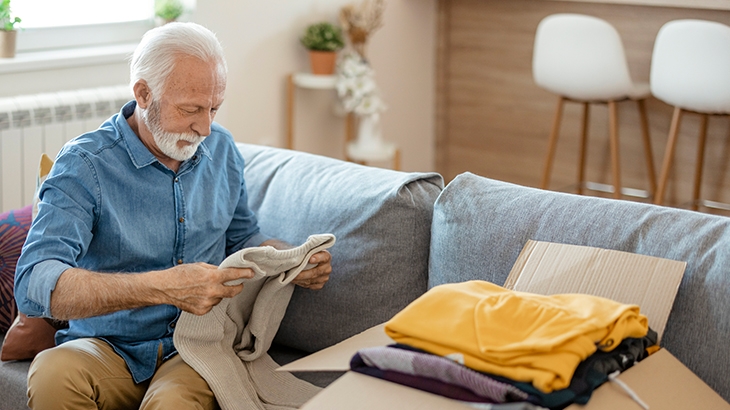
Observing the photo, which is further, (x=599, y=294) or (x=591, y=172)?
(x=591, y=172)

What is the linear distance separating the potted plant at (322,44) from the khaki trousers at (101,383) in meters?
2.16

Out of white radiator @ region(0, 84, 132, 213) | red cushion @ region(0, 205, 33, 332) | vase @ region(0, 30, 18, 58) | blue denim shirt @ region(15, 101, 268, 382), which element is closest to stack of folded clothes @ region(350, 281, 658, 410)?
blue denim shirt @ region(15, 101, 268, 382)

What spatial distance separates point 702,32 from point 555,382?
2.30 meters

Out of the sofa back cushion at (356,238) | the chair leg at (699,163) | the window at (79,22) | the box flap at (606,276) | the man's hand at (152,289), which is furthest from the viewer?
the chair leg at (699,163)

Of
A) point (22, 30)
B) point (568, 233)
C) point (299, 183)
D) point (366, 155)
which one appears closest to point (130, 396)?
point (299, 183)

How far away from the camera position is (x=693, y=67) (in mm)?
3072

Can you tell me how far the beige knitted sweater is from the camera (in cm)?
163

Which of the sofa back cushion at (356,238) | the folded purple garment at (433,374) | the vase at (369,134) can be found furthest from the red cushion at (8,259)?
the vase at (369,134)

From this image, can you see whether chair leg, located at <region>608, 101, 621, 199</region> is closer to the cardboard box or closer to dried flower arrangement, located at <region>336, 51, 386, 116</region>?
dried flower arrangement, located at <region>336, 51, 386, 116</region>

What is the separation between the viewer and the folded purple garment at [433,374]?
3.68ft

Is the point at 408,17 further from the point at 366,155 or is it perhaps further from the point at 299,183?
the point at 299,183

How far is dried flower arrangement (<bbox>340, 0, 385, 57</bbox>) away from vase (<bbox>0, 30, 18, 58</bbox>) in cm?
152

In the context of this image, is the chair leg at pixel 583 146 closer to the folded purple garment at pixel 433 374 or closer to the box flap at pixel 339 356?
the box flap at pixel 339 356

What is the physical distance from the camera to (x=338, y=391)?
1.20 m
